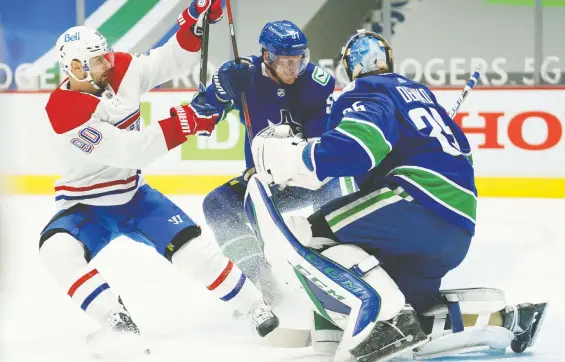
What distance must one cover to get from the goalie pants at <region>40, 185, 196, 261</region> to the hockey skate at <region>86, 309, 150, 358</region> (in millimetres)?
243

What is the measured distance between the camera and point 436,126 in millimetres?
2295

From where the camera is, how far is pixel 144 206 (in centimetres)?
277

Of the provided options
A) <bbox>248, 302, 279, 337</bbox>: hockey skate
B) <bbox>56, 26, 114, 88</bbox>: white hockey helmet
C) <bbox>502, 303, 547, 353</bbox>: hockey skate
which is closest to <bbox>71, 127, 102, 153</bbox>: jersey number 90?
<bbox>56, 26, 114, 88</bbox>: white hockey helmet

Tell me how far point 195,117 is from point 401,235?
2.47 ft

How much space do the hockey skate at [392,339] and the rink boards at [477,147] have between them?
323cm

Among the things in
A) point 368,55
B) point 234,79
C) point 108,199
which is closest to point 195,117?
point 234,79

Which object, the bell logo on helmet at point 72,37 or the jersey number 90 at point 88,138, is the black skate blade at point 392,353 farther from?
the bell logo on helmet at point 72,37

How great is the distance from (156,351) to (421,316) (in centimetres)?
75

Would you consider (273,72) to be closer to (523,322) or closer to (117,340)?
(117,340)

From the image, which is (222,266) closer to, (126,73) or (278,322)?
(278,322)

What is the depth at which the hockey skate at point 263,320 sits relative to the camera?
2.54 metres

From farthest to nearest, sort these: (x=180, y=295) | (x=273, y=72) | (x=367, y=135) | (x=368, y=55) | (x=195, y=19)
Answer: (x=180, y=295) < (x=273, y=72) < (x=195, y=19) < (x=368, y=55) < (x=367, y=135)

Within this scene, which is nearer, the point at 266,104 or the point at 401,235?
the point at 401,235

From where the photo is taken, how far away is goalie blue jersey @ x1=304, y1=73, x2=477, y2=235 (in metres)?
2.13
